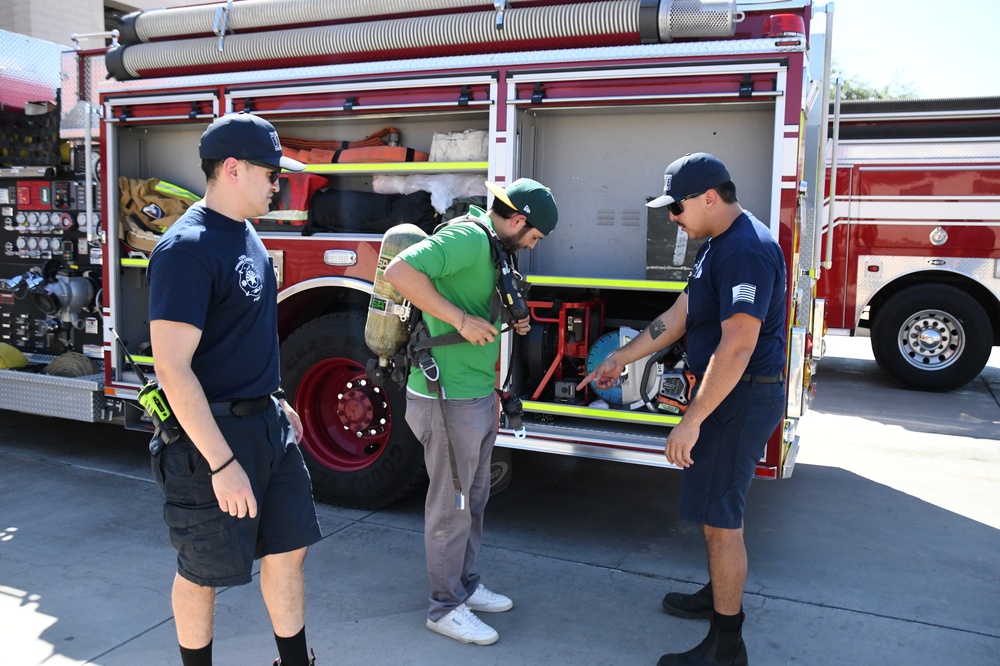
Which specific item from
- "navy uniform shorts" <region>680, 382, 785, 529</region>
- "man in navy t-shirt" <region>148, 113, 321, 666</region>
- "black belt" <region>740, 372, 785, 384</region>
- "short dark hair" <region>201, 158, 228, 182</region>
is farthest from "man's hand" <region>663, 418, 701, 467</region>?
"short dark hair" <region>201, 158, 228, 182</region>

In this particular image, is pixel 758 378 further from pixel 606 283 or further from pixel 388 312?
pixel 388 312

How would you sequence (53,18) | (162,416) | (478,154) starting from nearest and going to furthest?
(162,416), (478,154), (53,18)

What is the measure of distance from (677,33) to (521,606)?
2781 millimetres

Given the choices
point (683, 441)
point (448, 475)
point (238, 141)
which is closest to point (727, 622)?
point (683, 441)

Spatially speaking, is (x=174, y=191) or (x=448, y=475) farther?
(x=174, y=191)

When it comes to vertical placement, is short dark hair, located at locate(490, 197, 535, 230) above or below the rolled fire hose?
below

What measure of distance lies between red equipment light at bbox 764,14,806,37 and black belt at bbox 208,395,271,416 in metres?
2.93

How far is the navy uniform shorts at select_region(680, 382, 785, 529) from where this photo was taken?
10.6 ft

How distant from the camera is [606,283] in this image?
4.41 m

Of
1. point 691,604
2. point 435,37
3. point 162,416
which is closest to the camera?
point 162,416

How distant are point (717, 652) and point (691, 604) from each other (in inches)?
22.2

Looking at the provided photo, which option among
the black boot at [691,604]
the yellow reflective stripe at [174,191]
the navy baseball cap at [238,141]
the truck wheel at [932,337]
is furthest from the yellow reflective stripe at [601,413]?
the truck wheel at [932,337]

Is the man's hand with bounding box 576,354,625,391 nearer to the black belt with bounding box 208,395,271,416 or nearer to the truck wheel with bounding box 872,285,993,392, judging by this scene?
the black belt with bounding box 208,395,271,416

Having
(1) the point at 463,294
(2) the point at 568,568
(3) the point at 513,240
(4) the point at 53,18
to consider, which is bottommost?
(2) the point at 568,568
